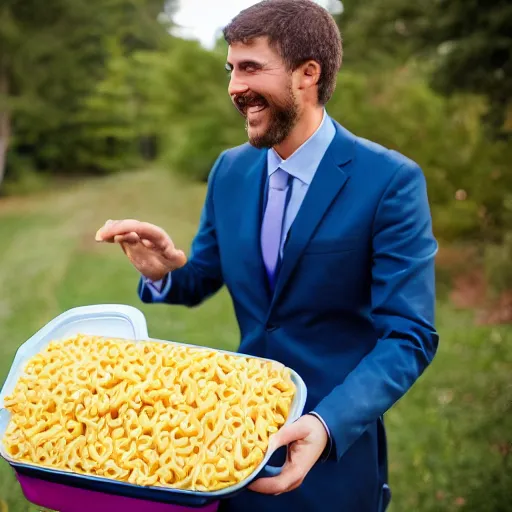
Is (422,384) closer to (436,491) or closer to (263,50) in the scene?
(436,491)

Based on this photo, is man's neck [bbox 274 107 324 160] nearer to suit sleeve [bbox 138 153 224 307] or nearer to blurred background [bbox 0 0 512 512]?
suit sleeve [bbox 138 153 224 307]

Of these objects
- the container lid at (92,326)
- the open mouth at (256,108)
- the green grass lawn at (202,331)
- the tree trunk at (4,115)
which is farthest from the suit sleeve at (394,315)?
the tree trunk at (4,115)

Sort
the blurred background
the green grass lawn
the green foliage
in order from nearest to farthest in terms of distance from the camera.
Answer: the green grass lawn → the blurred background → the green foliage

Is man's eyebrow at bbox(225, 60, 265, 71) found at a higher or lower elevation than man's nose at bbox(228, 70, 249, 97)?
higher

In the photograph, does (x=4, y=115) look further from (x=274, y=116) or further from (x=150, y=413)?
(x=150, y=413)

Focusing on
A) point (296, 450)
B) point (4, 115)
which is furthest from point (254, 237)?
point (4, 115)

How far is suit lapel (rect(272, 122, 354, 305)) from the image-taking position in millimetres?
1444

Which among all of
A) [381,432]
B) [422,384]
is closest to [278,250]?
[381,432]

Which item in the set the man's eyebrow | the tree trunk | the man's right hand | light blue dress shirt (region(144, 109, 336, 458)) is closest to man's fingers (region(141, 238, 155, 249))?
the man's right hand

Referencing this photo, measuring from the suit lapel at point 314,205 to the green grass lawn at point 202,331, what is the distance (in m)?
1.27

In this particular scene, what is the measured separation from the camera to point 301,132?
57.4 inches

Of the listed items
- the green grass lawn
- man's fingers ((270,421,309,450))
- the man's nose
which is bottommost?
the green grass lawn

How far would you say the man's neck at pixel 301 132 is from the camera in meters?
1.44

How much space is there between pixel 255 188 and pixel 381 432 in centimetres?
67
